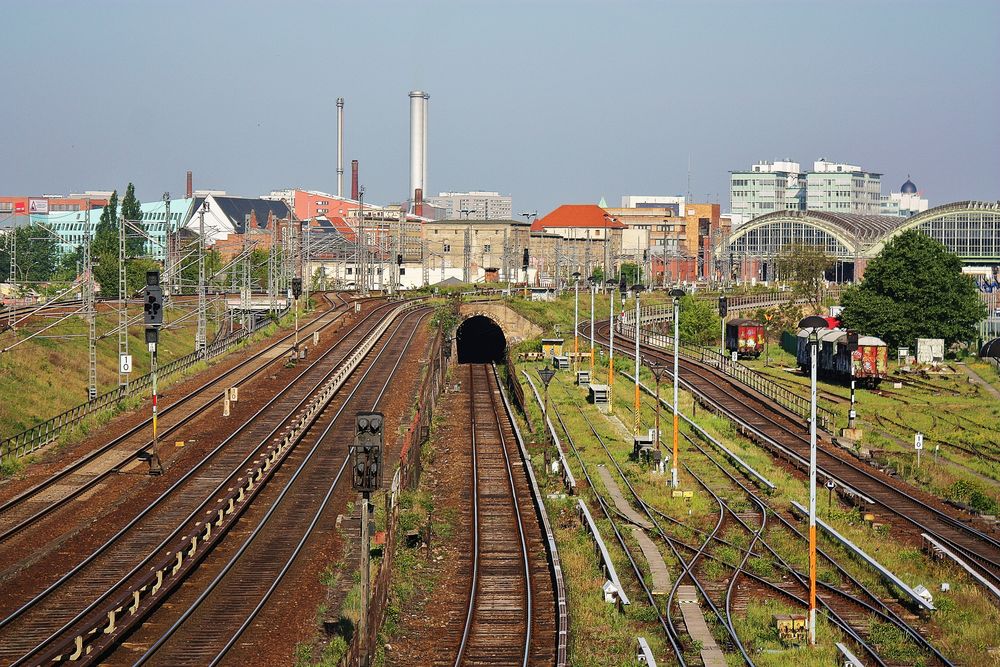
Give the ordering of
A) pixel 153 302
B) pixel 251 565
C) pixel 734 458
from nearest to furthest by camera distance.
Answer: pixel 251 565, pixel 153 302, pixel 734 458

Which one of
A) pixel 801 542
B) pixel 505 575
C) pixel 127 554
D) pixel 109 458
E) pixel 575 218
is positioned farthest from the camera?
pixel 575 218

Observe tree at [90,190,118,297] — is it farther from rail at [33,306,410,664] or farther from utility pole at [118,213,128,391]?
rail at [33,306,410,664]

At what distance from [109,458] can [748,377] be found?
3593cm

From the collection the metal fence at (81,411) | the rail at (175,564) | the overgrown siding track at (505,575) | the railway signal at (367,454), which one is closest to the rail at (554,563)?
the overgrown siding track at (505,575)

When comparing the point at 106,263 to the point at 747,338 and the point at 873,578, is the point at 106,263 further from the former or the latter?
the point at 873,578

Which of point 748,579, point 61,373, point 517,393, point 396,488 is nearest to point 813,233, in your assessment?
point 517,393

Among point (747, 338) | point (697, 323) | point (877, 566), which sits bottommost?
point (877, 566)

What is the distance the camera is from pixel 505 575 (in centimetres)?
2439

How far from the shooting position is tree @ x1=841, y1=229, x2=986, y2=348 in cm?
7006

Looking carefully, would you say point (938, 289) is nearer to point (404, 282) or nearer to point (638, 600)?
point (638, 600)

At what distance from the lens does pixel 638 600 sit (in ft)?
73.5

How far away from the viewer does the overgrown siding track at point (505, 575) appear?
19.7 metres

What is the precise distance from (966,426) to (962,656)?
1186 inches

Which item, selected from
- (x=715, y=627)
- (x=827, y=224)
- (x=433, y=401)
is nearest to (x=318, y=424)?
(x=433, y=401)
